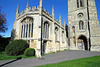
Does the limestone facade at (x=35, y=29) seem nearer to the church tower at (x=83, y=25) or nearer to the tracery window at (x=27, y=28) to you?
the tracery window at (x=27, y=28)

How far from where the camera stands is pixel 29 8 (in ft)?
41.6

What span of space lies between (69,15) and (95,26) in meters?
9.30

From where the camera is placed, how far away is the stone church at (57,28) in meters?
11.8

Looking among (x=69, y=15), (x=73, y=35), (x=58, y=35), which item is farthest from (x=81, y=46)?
(x=69, y=15)

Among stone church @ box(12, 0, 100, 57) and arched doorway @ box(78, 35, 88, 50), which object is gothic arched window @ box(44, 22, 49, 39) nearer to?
stone church @ box(12, 0, 100, 57)

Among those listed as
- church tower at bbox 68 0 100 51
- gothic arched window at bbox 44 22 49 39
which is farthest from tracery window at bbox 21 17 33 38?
church tower at bbox 68 0 100 51

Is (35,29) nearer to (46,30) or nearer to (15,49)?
(46,30)

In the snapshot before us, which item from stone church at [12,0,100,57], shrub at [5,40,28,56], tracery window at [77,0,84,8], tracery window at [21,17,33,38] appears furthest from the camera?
tracery window at [77,0,84,8]

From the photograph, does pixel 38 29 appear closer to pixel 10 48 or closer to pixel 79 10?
pixel 10 48

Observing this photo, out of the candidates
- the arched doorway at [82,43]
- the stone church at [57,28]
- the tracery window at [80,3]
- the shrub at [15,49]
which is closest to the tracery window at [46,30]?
the stone church at [57,28]

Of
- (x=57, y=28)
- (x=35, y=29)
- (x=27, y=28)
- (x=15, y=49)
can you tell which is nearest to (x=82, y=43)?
(x=57, y=28)

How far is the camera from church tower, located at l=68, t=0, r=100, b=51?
676 inches

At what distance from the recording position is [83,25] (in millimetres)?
19953

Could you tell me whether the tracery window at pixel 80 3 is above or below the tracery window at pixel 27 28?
above
